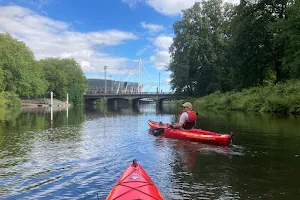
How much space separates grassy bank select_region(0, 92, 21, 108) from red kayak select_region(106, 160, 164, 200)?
52667 millimetres

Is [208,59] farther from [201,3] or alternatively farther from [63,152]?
[63,152]

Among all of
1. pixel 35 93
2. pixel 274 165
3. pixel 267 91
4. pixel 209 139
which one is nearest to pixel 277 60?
pixel 267 91

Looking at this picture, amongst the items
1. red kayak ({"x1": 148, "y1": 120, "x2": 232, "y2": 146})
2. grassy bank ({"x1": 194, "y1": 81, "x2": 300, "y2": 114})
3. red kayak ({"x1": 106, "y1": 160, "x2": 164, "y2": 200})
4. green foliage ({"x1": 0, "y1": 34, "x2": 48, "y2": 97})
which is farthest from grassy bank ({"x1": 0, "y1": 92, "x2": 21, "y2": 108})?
red kayak ({"x1": 106, "y1": 160, "x2": 164, "y2": 200})

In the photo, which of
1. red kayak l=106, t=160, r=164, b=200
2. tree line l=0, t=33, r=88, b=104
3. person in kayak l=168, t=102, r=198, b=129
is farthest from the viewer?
tree line l=0, t=33, r=88, b=104

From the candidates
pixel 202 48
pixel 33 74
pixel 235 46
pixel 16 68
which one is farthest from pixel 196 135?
pixel 33 74

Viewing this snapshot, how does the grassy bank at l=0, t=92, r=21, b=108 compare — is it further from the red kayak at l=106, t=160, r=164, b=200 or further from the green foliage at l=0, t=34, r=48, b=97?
the red kayak at l=106, t=160, r=164, b=200

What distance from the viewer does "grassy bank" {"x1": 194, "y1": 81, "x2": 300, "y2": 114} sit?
30.2 metres

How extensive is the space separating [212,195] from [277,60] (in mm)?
39097

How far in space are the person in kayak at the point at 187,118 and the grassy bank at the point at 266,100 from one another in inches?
706

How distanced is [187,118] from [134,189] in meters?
9.90

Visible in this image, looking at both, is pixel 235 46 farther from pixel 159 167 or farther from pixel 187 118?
pixel 159 167

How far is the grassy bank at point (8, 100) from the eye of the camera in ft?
175

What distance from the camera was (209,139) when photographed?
13.7 m

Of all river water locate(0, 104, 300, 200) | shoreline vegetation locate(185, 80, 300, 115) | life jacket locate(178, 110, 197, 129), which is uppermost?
shoreline vegetation locate(185, 80, 300, 115)
